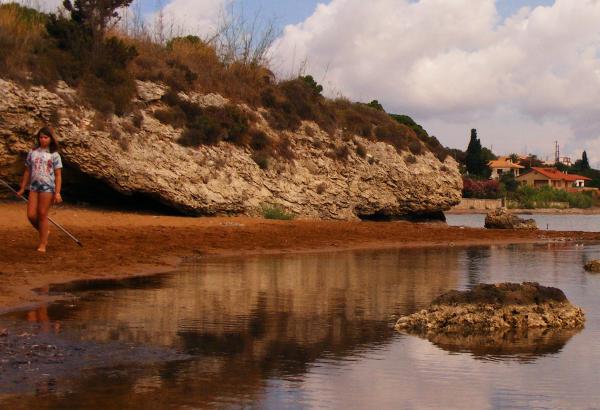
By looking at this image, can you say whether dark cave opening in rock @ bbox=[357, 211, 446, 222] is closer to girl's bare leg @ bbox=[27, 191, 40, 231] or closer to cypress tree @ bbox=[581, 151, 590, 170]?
girl's bare leg @ bbox=[27, 191, 40, 231]

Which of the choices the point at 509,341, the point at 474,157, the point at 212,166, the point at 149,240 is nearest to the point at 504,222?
the point at 212,166

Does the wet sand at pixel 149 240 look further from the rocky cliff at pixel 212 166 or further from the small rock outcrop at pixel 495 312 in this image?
the small rock outcrop at pixel 495 312

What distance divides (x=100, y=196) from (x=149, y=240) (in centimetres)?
643

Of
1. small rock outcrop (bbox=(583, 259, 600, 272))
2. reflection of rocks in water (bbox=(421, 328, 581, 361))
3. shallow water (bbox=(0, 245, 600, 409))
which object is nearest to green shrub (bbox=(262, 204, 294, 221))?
small rock outcrop (bbox=(583, 259, 600, 272))

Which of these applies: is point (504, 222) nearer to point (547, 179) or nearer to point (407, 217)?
point (407, 217)

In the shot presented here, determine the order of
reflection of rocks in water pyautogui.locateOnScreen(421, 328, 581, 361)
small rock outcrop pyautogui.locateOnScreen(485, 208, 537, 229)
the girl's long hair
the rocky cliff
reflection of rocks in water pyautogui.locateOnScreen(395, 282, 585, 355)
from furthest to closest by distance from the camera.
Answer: small rock outcrop pyautogui.locateOnScreen(485, 208, 537, 229), the rocky cliff, the girl's long hair, reflection of rocks in water pyautogui.locateOnScreen(395, 282, 585, 355), reflection of rocks in water pyautogui.locateOnScreen(421, 328, 581, 361)

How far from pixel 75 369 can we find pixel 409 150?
1125 inches

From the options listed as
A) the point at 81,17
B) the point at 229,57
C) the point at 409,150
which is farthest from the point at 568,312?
the point at 409,150

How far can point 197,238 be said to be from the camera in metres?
18.8

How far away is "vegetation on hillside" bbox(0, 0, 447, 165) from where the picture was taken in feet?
75.3

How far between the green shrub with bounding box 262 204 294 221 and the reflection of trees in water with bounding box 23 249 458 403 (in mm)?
9448

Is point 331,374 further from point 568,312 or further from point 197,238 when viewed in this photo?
point 197,238

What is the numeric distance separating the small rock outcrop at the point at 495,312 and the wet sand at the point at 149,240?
4.24 metres

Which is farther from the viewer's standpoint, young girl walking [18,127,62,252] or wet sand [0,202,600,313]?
young girl walking [18,127,62,252]
